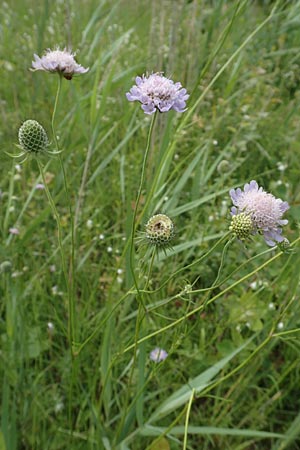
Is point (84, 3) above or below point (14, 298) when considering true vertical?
above

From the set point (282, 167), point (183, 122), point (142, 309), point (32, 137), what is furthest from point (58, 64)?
point (282, 167)

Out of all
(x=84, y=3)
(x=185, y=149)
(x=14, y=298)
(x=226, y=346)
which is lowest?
(x=226, y=346)

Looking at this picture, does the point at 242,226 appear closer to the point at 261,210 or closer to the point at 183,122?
the point at 261,210

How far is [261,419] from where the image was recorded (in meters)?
1.09

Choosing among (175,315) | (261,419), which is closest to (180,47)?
(175,315)

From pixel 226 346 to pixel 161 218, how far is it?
1.77 feet

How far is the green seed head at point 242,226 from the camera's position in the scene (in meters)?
0.67

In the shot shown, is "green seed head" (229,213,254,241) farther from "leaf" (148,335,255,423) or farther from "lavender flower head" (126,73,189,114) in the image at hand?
"leaf" (148,335,255,423)

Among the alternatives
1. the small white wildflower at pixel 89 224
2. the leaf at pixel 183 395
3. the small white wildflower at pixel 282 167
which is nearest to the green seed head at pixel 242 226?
the leaf at pixel 183 395

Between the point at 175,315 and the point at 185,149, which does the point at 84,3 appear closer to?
the point at 185,149

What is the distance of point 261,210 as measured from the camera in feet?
2.30

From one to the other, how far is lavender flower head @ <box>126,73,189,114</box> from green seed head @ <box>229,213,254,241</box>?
0.18 metres

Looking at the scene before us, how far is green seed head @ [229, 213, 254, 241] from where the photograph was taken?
67 cm

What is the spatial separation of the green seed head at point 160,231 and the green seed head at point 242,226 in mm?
90
